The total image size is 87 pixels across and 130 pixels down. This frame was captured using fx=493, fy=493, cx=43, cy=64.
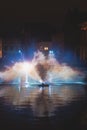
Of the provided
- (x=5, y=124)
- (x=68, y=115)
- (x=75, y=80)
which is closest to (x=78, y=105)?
(x=68, y=115)

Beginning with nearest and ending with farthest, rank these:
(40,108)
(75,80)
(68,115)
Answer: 1. (68,115)
2. (40,108)
3. (75,80)

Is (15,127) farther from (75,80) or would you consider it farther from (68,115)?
(75,80)

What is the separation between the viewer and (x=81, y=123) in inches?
631

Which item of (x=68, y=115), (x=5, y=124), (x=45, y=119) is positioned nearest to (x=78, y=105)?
(x=68, y=115)

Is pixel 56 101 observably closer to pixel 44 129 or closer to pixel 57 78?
pixel 44 129

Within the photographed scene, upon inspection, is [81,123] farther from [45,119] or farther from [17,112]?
[17,112]

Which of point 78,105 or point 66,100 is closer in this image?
point 78,105

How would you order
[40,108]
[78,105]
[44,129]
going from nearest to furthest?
[44,129], [40,108], [78,105]

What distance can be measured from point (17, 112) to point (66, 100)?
5.52 metres

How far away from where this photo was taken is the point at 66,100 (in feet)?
79.4

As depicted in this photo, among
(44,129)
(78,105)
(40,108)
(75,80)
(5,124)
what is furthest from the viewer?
(75,80)

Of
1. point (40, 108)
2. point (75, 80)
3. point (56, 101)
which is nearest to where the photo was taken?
point (40, 108)

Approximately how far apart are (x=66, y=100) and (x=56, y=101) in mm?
843

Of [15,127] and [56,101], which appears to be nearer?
[15,127]
